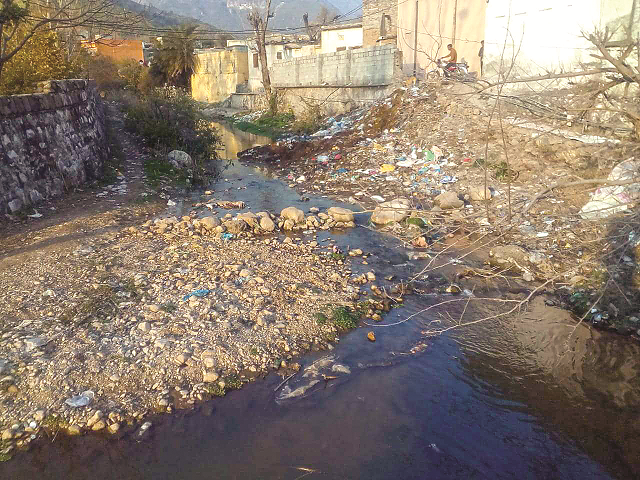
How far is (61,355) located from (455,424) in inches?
109

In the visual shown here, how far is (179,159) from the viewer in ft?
32.2

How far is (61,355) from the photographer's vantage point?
3.50 metres

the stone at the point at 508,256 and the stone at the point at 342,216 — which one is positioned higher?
the stone at the point at 342,216

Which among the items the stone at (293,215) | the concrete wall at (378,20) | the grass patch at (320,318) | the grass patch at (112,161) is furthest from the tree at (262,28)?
the grass patch at (320,318)

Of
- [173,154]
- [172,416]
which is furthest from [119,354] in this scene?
[173,154]

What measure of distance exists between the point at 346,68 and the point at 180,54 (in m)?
15.2

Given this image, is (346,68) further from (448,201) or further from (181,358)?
(181,358)

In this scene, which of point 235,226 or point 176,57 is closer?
point 235,226

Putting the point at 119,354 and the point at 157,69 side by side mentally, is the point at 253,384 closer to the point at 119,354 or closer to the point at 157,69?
the point at 119,354

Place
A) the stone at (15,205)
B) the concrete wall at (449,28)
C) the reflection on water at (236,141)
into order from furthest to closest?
the reflection on water at (236,141) → the concrete wall at (449,28) → the stone at (15,205)

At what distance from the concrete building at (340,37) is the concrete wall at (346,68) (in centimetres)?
463

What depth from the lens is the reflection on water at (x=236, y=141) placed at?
1356 cm

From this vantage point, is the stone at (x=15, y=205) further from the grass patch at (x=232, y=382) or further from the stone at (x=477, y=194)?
the stone at (x=477, y=194)

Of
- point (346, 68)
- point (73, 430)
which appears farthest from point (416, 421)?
point (346, 68)
